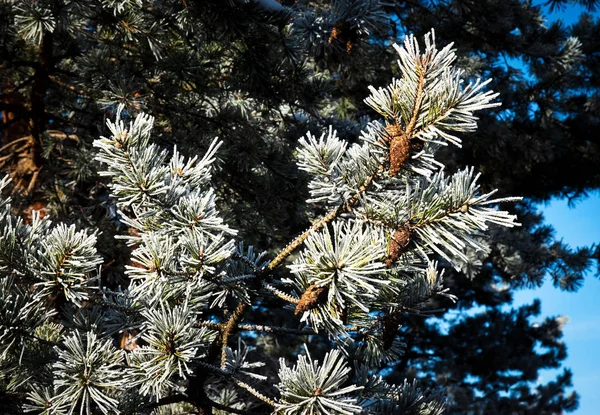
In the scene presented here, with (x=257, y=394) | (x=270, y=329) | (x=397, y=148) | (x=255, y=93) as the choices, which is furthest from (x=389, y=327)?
(x=255, y=93)

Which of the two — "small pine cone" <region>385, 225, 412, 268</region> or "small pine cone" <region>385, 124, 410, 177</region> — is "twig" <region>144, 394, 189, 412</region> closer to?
"small pine cone" <region>385, 225, 412, 268</region>

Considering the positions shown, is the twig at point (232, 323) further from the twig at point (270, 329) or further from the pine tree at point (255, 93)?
the pine tree at point (255, 93)

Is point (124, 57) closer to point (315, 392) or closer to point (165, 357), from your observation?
point (165, 357)

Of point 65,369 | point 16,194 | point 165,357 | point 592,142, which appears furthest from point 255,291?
point 592,142

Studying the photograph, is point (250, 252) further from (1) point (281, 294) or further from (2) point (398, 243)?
(2) point (398, 243)

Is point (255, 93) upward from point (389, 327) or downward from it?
upward

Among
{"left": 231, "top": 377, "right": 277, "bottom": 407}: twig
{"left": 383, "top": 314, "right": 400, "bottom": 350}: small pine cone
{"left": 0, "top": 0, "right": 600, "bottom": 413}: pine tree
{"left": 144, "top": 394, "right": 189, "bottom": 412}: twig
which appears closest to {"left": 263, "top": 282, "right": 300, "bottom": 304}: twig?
{"left": 231, "top": 377, "right": 277, "bottom": 407}: twig
